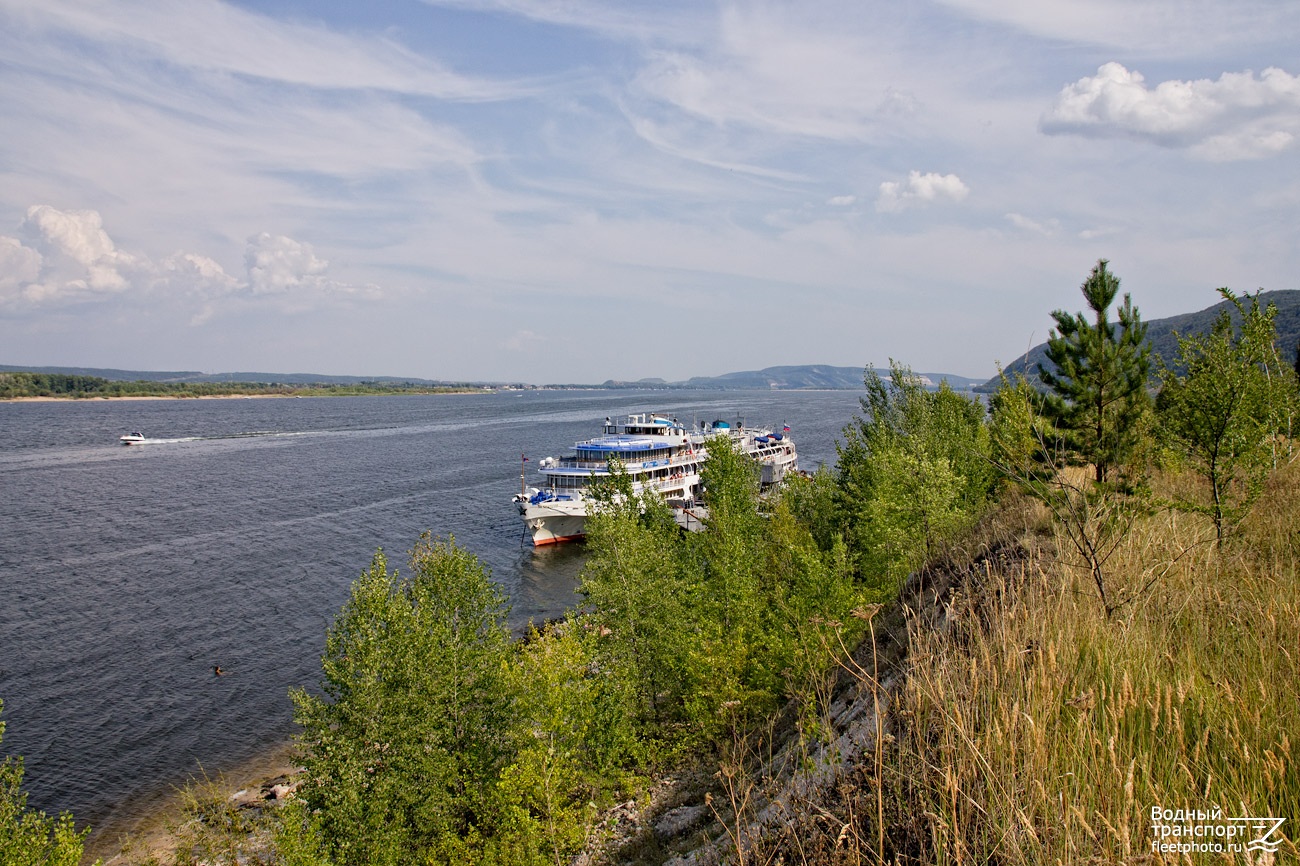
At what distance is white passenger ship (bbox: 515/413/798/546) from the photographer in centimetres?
5459

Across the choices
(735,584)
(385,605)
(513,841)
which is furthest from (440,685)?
(735,584)

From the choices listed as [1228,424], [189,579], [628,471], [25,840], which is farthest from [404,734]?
[628,471]

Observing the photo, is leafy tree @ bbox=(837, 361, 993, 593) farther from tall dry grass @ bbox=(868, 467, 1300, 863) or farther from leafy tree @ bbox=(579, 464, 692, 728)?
leafy tree @ bbox=(579, 464, 692, 728)

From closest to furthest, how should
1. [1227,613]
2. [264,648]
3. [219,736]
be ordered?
[1227,613] → [219,736] → [264,648]

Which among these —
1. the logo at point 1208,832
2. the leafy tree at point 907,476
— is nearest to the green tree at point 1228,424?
the leafy tree at point 907,476

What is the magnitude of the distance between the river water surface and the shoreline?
0.96ft

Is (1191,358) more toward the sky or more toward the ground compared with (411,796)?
more toward the sky

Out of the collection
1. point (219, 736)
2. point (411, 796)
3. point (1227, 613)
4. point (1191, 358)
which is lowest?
point (219, 736)

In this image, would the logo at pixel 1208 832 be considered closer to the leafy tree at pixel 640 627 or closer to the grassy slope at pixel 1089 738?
the grassy slope at pixel 1089 738

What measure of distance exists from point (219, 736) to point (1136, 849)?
33416mm

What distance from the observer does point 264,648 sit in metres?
35.0

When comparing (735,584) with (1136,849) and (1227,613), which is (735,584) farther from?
(1136,849)

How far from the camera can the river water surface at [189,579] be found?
2736cm

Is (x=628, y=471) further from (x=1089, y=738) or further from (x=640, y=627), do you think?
(x=1089, y=738)
